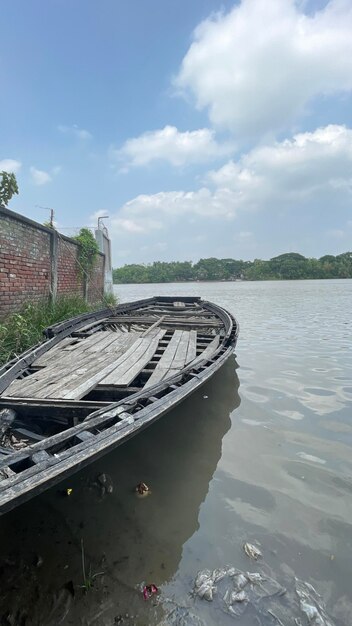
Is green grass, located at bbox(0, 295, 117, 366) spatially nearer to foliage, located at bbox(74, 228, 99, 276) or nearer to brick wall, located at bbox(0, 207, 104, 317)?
brick wall, located at bbox(0, 207, 104, 317)

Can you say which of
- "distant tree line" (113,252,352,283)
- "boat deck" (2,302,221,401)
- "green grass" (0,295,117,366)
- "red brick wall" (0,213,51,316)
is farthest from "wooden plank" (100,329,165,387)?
"distant tree line" (113,252,352,283)

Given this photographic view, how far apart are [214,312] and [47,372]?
512 cm

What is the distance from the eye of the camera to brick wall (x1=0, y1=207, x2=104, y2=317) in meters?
5.20

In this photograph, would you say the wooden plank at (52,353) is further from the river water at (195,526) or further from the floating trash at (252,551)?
the floating trash at (252,551)

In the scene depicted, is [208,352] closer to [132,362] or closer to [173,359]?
[173,359]

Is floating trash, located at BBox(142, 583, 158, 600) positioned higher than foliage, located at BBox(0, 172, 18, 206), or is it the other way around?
foliage, located at BBox(0, 172, 18, 206)

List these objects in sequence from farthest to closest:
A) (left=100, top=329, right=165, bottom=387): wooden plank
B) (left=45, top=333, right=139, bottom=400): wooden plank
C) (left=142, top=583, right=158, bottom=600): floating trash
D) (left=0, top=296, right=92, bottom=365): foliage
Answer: (left=0, top=296, right=92, bottom=365): foliage < (left=100, top=329, right=165, bottom=387): wooden plank < (left=45, top=333, right=139, bottom=400): wooden plank < (left=142, top=583, right=158, bottom=600): floating trash

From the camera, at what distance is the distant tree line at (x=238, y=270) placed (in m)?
65.8

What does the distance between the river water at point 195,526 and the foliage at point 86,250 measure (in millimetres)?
6123

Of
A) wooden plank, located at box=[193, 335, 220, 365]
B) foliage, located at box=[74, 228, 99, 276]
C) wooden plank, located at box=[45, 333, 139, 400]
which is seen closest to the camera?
wooden plank, located at box=[45, 333, 139, 400]

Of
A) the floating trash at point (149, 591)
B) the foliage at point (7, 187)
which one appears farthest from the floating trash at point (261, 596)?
the foliage at point (7, 187)

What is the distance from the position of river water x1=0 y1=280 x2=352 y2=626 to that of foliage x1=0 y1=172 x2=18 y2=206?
511 centimetres

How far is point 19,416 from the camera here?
8.34 feet

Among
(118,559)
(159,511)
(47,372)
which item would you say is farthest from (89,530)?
(47,372)
